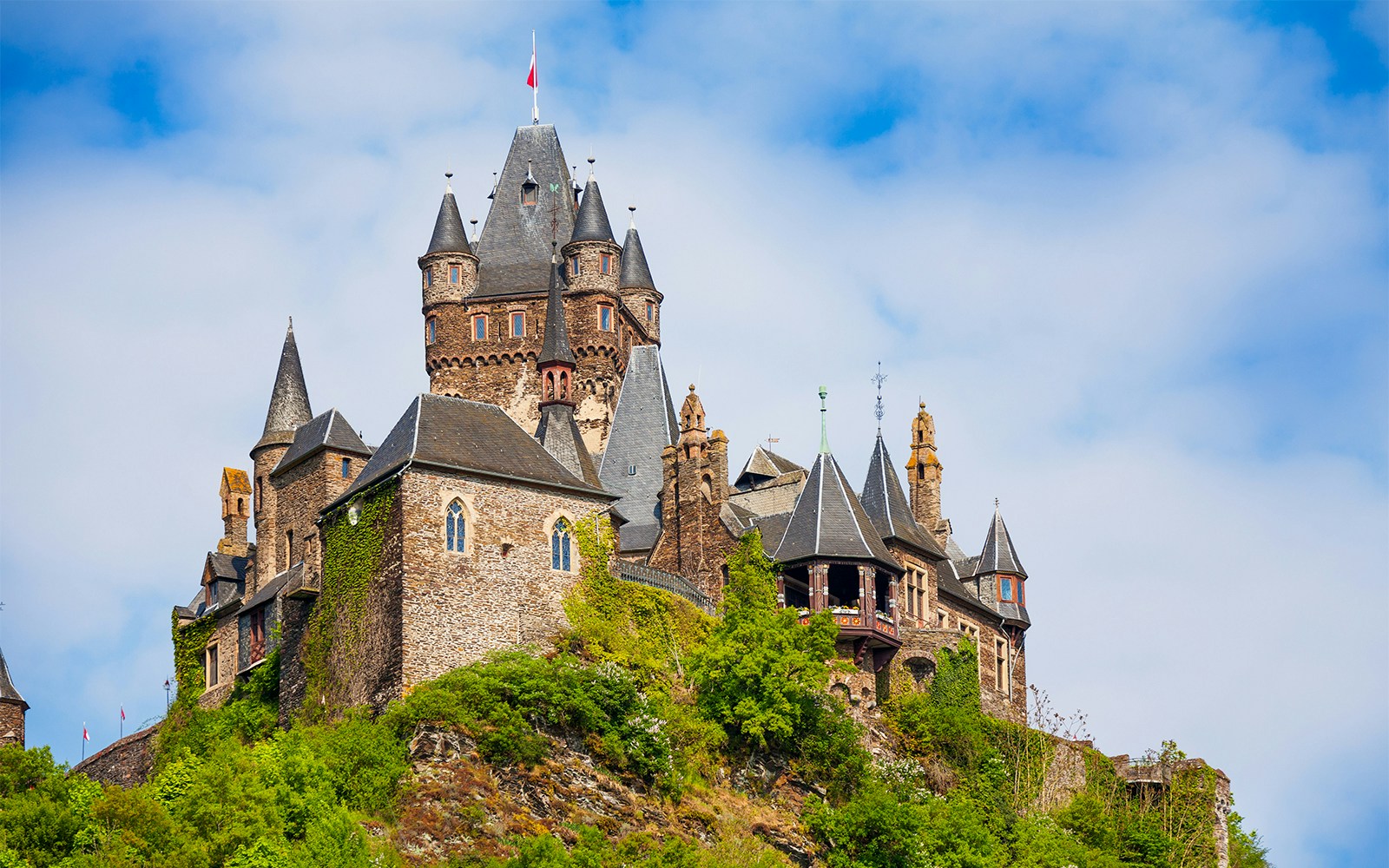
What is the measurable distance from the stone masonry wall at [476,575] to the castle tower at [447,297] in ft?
71.2

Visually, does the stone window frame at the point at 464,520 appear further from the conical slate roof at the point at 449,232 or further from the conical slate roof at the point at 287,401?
the conical slate roof at the point at 449,232

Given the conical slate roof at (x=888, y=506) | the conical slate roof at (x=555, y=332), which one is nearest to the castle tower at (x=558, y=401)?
the conical slate roof at (x=555, y=332)

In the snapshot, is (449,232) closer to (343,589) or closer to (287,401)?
(287,401)

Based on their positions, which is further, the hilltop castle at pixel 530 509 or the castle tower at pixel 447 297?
the castle tower at pixel 447 297

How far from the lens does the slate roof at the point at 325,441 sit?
3000 inches

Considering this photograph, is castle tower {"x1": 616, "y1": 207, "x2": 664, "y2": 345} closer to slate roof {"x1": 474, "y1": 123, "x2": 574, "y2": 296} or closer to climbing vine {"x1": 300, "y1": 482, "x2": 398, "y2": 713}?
slate roof {"x1": 474, "y1": 123, "x2": 574, "y2": 296}

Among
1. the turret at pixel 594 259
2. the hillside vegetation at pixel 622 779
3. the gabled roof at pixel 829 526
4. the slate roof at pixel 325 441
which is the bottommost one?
the hillside vegetation at pixel 622 779

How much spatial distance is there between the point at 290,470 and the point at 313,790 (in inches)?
710

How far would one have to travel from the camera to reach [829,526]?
74562 mm

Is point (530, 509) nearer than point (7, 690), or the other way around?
point (530, 509)

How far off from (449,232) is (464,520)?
2667 cm

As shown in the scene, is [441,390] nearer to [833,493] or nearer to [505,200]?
[505,200]

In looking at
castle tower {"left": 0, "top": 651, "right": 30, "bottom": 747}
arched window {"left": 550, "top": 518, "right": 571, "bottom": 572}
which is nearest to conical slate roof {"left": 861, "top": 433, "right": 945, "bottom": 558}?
arched window {"left": 550, "top": 518, "right": 571, "bottom": 572}

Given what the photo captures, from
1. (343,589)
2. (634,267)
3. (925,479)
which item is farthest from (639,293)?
(343,589)
